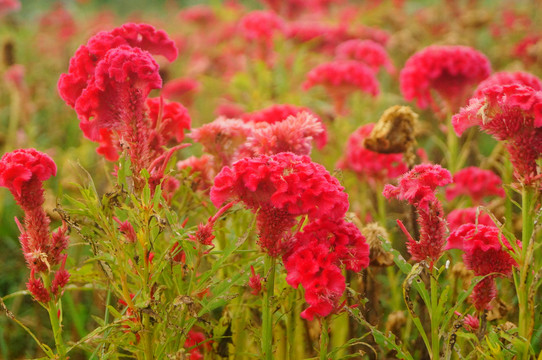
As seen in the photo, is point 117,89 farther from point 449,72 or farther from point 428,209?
point 449,72

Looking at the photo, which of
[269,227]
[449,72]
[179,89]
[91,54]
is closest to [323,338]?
[269,227]

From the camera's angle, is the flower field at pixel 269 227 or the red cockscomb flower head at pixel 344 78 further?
the red cockscomb flower head at pixel 344 78

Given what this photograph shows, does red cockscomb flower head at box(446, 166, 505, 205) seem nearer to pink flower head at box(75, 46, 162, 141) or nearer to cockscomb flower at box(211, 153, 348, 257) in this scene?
cockscomb flower at box(211, 153, 348, 257)

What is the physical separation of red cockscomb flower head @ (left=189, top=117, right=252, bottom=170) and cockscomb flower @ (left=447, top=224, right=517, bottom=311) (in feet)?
2.31

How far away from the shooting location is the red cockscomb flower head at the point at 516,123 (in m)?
1.32

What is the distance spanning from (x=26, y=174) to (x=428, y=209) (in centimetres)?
101

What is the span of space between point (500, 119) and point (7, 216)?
3.11 metres

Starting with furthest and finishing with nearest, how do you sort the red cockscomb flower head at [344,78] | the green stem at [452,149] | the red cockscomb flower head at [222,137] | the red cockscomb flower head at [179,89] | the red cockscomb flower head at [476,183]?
the red cockscomb flower head at [179,89] → the red cockscomb flower head at [344,78] → the green stem at [452,149] → the red cockscomb flower head at [476,183] → the red cockscomb flower head at [222,137]

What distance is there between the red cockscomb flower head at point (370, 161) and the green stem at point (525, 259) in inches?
34.5

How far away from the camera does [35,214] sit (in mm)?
1407

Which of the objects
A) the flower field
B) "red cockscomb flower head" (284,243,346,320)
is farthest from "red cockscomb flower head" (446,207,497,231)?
"red cockscomb flower head" (284,243,346,320)

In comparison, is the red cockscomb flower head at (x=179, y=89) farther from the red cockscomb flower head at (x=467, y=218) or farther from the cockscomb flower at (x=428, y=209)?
the cockscomb flower at (x=428, y=209)

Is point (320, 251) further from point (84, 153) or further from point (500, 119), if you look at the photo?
point (84, 153)

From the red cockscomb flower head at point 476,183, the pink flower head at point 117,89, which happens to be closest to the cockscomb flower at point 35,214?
the pink flower head at point 117,89
